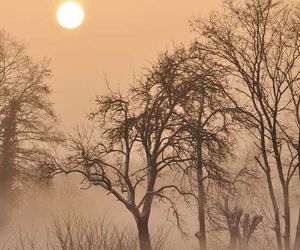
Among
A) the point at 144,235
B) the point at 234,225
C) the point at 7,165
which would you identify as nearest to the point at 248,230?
the point at 234,225

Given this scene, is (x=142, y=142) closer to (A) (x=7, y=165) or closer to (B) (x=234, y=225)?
(B) (x=234, y=225)

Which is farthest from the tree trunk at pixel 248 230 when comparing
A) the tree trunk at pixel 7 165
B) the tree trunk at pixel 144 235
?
the tree trunk at pixel 7 165

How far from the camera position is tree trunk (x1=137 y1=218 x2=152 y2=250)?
567 inches

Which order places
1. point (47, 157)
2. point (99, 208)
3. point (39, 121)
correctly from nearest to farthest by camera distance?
point (47, 157) < point (39, 121) < point (99, 208)

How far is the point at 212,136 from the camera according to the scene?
14.3 meters

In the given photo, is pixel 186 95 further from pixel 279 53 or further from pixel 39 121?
pixel 39 121

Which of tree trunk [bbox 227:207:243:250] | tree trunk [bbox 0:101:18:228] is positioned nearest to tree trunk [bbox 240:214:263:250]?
tree trunk [bbox 227:207:243:250]

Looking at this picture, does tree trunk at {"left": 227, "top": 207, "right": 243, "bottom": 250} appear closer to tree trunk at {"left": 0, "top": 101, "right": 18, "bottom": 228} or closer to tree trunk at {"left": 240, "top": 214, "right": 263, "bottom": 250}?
tree trunk at {"left": 240, "top": 214, "right": 263, "bottom": 250}

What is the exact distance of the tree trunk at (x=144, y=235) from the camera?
1441 cm

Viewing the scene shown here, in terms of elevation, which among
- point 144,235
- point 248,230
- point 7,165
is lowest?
point 144,235

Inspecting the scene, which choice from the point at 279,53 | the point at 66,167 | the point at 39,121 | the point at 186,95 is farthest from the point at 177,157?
the point at 39,121

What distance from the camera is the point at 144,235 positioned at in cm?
1463

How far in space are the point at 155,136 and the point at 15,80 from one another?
622 inches

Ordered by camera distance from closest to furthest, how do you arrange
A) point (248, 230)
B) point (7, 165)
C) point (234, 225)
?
point (234, 225) < point (248, 230) < point (7, 165)
